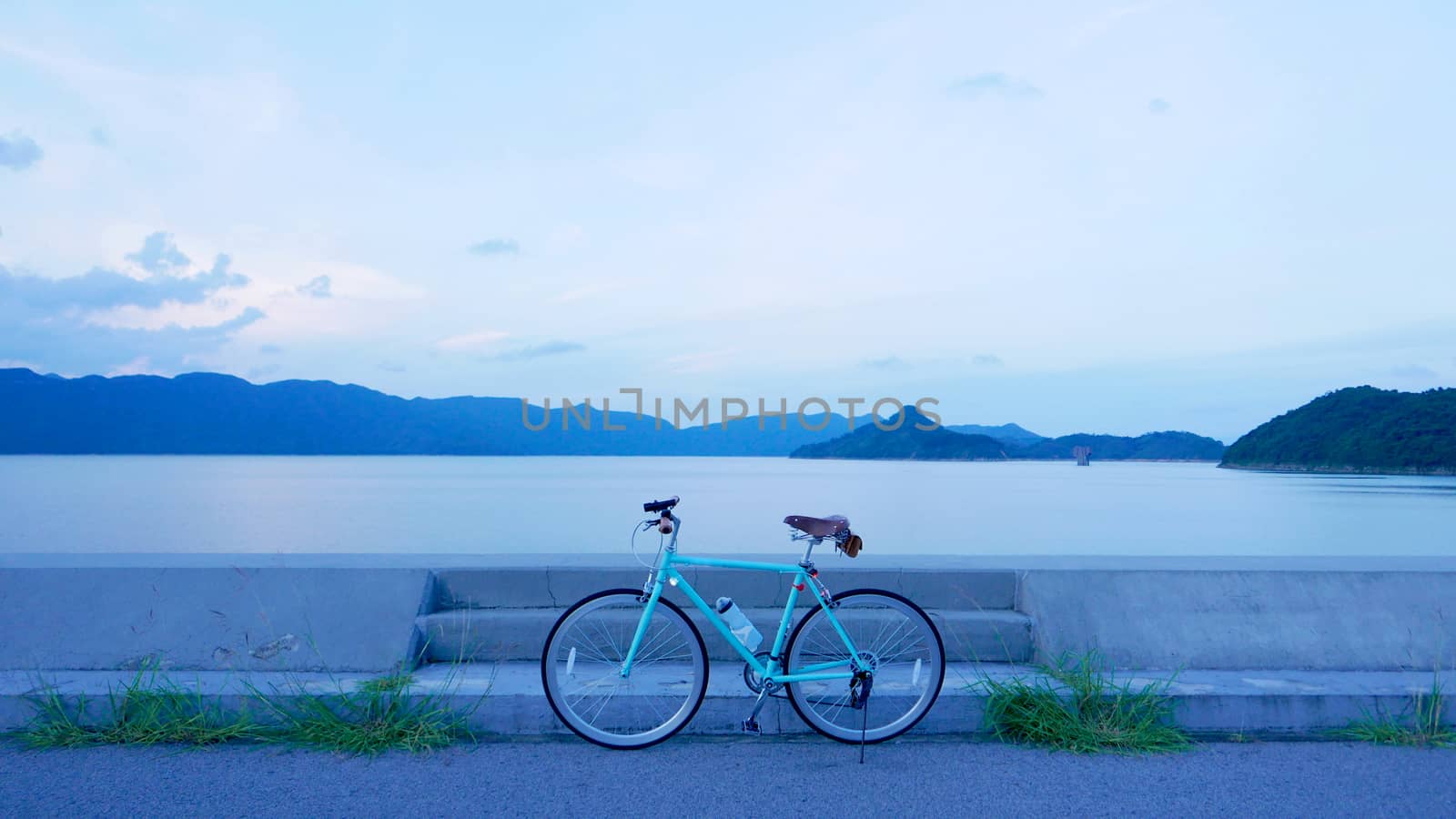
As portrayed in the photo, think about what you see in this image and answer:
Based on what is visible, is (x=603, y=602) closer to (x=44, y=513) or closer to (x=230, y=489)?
(x=44, y=513)

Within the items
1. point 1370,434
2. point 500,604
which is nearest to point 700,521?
point 500,604

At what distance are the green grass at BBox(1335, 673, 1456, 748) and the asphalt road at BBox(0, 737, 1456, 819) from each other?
0.12 metres

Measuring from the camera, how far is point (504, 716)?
5078 mm

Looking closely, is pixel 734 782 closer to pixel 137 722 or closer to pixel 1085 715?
pixel 1085 715

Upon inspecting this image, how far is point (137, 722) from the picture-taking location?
493 cm

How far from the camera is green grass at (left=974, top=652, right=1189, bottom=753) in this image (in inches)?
194

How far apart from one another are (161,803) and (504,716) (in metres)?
1.54

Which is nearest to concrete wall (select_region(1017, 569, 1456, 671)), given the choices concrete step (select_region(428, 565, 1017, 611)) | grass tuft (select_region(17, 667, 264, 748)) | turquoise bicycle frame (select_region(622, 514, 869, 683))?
concrete step (select_region(428, 565, 1017, 611))

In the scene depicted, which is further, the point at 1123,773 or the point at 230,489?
the point at 230,489

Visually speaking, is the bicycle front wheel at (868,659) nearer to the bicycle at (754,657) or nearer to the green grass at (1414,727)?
the bicycle at (754,657)

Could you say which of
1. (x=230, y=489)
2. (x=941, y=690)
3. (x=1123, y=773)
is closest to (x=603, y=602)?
(x=941, y=690)

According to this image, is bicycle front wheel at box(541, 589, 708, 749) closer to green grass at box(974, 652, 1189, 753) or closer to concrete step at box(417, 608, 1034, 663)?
concrete step at box(417, 608, 1034, 663)

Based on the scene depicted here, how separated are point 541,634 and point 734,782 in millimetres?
2038

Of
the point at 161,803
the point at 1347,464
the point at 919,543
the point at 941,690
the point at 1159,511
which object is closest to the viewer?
the point at 161,803
